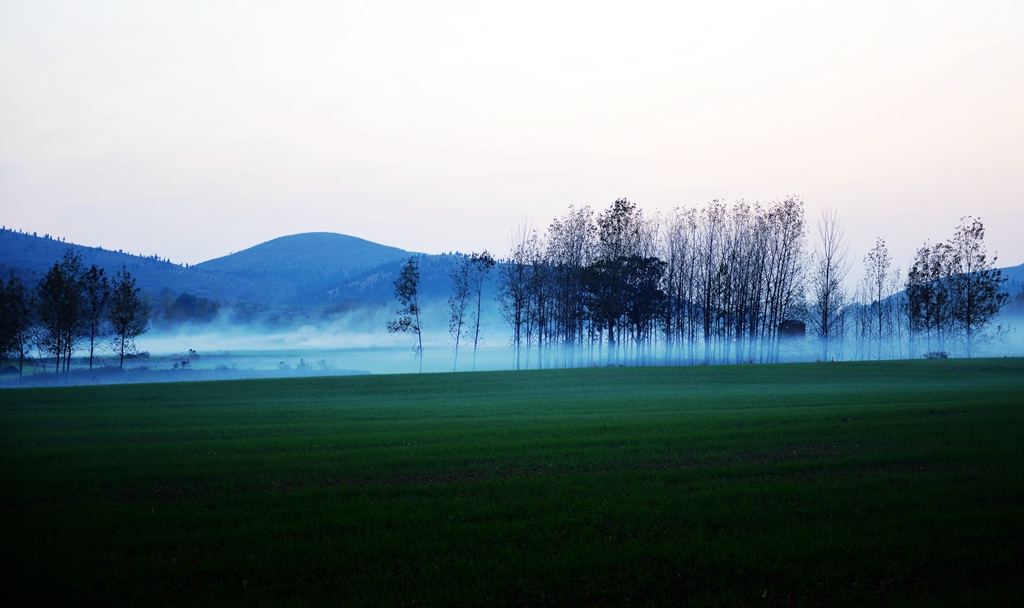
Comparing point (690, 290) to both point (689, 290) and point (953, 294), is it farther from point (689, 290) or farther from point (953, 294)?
point (953, 294)

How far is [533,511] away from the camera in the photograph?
9.19 m

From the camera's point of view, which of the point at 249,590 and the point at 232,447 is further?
the point at 232,447

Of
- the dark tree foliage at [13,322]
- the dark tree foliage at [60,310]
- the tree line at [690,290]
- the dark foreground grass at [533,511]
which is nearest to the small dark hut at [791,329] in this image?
the tree line at [690,290]

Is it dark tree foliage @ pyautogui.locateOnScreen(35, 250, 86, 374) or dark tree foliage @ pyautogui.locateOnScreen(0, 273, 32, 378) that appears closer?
dark tree foliage @ pyautogui.locateOnScreen(0, 273, 32, 378)

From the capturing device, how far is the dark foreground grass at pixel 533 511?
6.82m

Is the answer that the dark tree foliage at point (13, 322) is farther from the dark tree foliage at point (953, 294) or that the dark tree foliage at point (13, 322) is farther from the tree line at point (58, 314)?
the dark tree foliage at point (953, 294)

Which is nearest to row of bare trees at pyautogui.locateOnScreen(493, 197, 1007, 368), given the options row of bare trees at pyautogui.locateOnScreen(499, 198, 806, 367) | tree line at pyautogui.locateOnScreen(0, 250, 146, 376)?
row of bare trees at pyautogui.locateOnScreen(499, 198, 806, 367)

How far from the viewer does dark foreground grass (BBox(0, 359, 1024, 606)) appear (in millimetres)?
6820

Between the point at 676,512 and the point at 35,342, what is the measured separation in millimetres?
68414

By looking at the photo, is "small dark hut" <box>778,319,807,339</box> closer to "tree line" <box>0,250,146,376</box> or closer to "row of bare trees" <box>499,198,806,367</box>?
"row of bare trees" <box>499,198,806,367</box>

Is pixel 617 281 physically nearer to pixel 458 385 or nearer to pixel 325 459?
pixel 458 385

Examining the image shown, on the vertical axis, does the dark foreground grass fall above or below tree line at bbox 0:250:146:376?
below

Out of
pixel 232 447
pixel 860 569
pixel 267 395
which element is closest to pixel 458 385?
pixel 267 395

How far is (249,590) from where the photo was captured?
6.81 m
